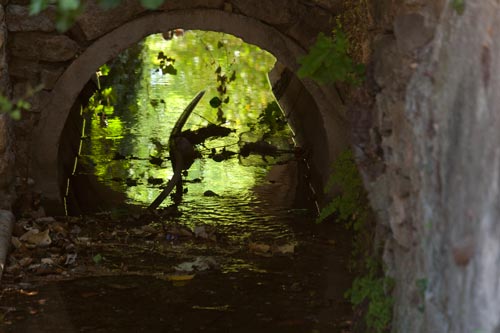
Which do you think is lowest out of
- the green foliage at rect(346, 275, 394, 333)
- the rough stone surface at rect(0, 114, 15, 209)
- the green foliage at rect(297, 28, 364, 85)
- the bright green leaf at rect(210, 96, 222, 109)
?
the green foliage at rect(346, 275, 394, 333)

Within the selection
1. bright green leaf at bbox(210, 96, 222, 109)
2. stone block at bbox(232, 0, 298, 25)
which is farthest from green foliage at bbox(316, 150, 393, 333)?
bright green leaf at bbox(210, 96, 222, 109)

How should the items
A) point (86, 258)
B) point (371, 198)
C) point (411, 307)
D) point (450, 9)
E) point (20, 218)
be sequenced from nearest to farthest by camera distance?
point (450, 9) < point (411, 307) < point (371, 198) < point (86, 258) < point (20, 218)

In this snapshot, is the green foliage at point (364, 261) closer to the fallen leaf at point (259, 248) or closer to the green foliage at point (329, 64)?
the green foliage at point (329, 64)

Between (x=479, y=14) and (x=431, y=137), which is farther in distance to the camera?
(x=431, y=137)

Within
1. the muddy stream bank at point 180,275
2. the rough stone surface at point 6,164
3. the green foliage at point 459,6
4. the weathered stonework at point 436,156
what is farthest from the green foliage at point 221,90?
the green foliage at point 459,6

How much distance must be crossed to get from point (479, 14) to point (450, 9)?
28cm

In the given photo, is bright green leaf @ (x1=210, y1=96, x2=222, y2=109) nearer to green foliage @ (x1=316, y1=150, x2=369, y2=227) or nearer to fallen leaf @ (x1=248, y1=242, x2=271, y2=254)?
fallen leaf @ (x1=248, y1=242, x2=271, y2=254)

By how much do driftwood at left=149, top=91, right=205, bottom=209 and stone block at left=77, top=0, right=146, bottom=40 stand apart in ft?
4.75

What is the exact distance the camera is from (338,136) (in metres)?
7.01

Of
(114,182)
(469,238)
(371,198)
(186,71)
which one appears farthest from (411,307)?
(186,71)

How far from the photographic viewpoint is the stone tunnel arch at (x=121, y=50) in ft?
22.0

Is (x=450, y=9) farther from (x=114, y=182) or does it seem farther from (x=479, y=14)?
(x=114, y=182)

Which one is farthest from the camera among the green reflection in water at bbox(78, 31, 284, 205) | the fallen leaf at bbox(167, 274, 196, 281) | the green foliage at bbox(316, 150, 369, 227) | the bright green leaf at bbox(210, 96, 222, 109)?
the bright green leaf at bbox(210, 96, 222, 109)

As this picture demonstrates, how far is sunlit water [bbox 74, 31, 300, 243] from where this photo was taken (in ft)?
24.5
